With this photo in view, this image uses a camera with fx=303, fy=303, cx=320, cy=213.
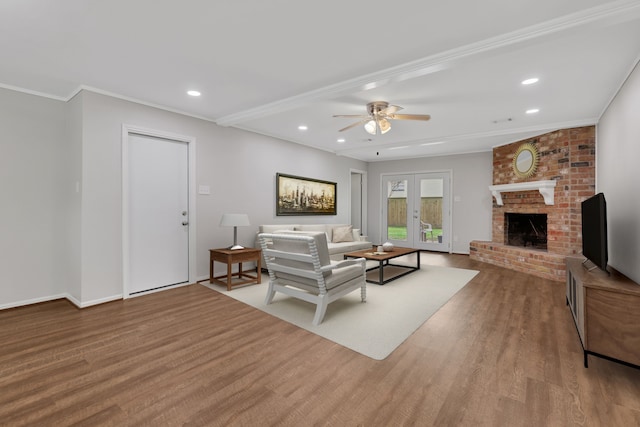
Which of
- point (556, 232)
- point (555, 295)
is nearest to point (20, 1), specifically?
point (555, 295)

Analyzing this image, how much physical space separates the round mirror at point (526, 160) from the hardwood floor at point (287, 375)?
3223mm

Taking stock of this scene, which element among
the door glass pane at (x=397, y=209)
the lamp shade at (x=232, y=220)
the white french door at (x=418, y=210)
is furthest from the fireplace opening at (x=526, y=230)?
the lamp shade at (x=232, y=220)

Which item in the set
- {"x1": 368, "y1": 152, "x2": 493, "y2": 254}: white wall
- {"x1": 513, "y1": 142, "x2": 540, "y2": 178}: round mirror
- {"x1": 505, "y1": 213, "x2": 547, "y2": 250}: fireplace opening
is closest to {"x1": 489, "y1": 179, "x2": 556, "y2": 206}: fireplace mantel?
{"x1": 513, "y1": 142, "x2": 540, "y2": 178}: round mirror

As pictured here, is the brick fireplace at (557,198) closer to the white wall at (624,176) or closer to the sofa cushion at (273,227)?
the white wall at (624,176)

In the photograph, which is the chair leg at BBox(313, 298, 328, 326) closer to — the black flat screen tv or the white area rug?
the white area rug

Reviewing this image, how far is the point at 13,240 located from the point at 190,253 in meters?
1.86

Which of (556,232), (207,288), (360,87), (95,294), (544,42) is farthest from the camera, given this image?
(556,232)

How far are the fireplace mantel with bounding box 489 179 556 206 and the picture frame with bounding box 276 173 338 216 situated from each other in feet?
11.0

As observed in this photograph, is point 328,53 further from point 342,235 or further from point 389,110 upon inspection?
point 342,235

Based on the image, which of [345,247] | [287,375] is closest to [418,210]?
[345,247]

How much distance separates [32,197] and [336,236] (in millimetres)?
4608

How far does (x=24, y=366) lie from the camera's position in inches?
84.3

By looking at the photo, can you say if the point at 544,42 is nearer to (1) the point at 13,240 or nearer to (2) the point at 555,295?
(2) the point at 555,295

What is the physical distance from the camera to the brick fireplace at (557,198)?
4586 millimetres
